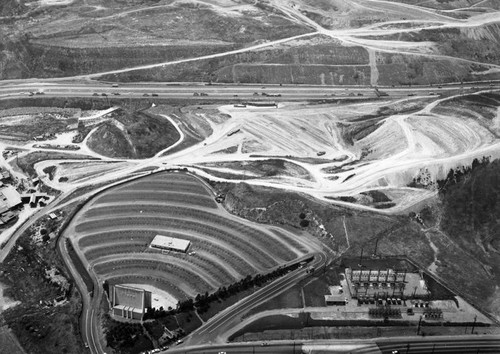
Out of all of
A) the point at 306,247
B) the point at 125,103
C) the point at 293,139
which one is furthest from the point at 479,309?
the point at 125,103

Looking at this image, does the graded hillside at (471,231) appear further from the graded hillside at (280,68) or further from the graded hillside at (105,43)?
the graded hillside at (105,43)

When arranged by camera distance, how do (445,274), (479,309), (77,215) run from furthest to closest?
(77,215)
(445,274)
(479,309)

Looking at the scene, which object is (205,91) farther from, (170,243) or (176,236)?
(170,243)

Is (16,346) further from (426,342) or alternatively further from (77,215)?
(426,342)

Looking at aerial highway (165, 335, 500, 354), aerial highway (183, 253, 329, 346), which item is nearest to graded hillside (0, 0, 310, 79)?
aerial highway (183, 253, 329, 346)

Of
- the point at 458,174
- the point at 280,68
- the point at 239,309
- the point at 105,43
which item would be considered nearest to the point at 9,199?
the point at 239,309

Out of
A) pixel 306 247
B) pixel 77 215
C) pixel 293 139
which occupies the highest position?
pixel 293 139

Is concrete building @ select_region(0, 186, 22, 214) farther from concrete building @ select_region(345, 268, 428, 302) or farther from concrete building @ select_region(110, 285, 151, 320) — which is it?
concrete building @ select_region(345, 268, 428, 302)

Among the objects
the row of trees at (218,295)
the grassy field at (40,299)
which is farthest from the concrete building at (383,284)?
the grassy field at (40,299)
